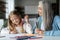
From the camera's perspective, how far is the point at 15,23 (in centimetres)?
328

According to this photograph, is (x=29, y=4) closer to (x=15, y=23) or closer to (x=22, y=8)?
(x=22, y=8)

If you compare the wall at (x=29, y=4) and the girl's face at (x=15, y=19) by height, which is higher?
the wall at (x=29, y=4)

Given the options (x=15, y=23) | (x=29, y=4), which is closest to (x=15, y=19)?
(x=15, y=23)

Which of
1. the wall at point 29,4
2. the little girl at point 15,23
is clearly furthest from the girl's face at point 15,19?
the wall at point 29,4

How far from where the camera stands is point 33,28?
10.7ft

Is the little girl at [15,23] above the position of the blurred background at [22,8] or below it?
below

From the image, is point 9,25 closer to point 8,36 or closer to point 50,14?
point 8,36

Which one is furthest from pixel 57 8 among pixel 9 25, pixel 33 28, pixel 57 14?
pixel 9 25

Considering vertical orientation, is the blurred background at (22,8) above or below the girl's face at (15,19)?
above

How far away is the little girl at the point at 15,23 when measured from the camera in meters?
3.26

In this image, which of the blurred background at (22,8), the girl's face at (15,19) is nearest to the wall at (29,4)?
the blurred background at (22,8)

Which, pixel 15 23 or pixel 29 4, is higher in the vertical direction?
pixel 29 4

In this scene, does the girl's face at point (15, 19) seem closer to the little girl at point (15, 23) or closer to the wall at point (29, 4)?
the little girl at point (15, 23)

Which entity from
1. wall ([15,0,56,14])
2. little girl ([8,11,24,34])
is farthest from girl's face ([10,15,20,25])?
wall ([15,0,56,14])
